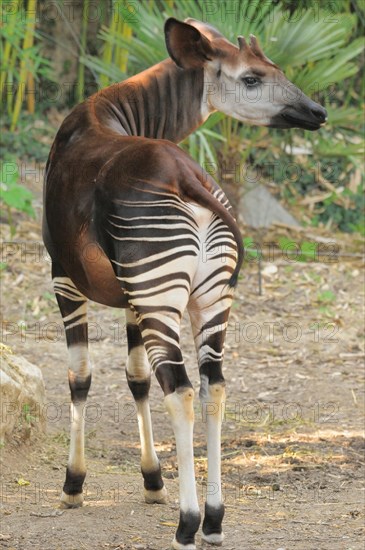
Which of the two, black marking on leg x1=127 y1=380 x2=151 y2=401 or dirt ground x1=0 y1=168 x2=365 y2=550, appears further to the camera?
black marking on leg x1=127 y1=380 x2=151 y2=401

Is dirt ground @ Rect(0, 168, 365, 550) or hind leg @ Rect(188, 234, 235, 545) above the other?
hind leg @ Rect(188, 234, 235, 545)

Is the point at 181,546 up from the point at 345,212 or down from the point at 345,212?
up

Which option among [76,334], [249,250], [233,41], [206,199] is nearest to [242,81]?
[206,199]

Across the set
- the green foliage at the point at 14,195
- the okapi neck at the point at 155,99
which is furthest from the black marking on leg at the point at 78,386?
the green foliage at the point at 14,195

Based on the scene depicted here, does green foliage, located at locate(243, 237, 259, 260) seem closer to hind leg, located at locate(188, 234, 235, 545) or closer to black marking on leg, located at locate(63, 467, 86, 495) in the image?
black marking on leg, located at locate(63, 467, 86, 495)

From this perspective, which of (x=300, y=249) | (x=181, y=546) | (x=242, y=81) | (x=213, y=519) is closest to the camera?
(x=181, y=546)

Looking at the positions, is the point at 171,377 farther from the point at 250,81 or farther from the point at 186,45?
the point at 186,45

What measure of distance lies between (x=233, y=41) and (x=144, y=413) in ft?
13.5

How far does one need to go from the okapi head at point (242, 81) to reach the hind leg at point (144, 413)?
3.38ft

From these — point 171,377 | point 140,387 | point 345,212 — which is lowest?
point 345,212

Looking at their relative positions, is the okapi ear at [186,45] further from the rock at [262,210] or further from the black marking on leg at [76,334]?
the rock at [262,210]

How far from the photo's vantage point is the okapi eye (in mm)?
4207

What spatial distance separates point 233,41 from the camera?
7695 mm

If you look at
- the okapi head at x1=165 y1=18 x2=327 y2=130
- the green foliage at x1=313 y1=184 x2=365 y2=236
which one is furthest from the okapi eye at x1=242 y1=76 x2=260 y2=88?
the green foliage at x1=313 y1=184 x2=365 y2=236
